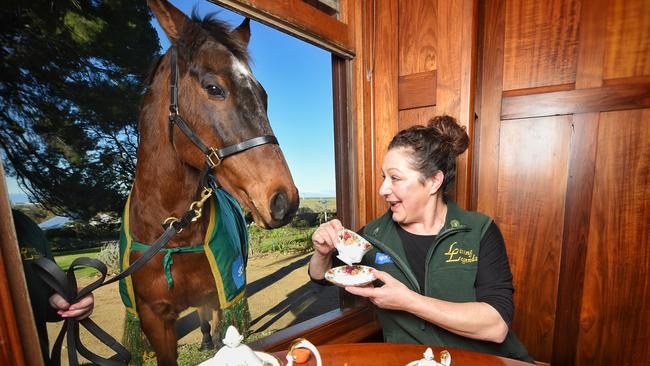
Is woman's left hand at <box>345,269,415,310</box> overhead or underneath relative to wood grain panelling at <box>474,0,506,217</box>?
underneath

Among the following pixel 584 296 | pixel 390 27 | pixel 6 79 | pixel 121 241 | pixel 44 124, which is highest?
pixel 390 27

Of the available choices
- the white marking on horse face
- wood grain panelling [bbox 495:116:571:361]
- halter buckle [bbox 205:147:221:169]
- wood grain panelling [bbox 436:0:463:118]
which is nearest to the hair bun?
wood grain panelling [bbox 436:0:463:118]

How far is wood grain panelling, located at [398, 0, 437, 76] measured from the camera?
6.31ft

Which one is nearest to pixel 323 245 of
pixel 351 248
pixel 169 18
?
pixel 351 248

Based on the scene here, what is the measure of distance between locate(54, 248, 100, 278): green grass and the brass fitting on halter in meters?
0.33

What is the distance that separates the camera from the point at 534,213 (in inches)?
77.7

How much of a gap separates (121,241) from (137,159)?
31 cm

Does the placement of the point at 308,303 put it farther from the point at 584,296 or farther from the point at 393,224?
the point at 584,296

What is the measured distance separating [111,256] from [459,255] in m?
1.44

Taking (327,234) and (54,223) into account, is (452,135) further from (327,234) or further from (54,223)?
(54,223)

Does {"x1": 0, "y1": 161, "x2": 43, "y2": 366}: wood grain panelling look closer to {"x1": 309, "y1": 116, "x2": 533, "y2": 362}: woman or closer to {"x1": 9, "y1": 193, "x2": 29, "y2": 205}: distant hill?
{"x1": 9, "y1": 193, "x2": 29, "y2": 205}: distant hill

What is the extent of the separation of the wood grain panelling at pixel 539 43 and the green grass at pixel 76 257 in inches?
103

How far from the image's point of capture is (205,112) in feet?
3.57

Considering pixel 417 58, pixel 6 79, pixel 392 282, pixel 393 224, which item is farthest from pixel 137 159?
pixel 417 58
